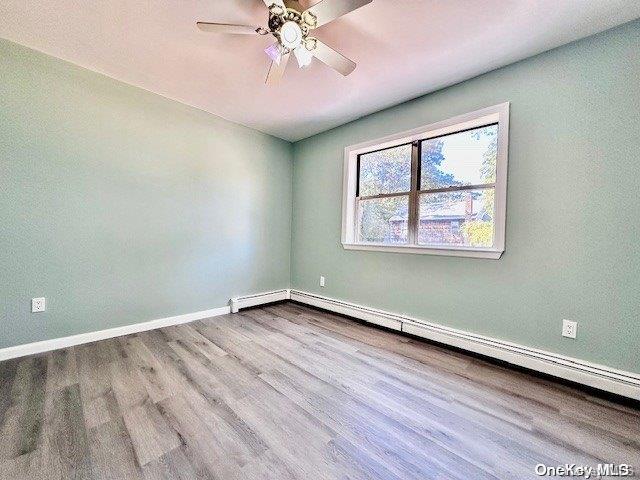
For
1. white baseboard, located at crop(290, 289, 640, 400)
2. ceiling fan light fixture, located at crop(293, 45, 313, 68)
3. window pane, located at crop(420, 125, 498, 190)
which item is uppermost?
ceiling fan light fixture, located at crop(293, 45, 313, 68)

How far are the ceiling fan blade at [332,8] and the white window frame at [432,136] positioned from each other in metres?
1.44

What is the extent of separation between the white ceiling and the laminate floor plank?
94.5 inches

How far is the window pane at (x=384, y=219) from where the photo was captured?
108 inches

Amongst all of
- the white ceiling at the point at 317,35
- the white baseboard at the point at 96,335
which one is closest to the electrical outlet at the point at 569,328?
the white ceiling at the point at 317,35

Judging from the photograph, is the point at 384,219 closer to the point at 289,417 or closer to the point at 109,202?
the point at 289,417

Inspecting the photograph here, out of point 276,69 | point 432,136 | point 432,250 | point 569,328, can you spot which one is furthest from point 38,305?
point 569,328

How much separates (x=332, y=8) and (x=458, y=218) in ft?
6.26

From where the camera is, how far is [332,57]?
1.67 m

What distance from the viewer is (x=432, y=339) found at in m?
2.37

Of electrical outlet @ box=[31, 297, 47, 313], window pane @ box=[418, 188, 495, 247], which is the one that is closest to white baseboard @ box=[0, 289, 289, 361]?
electrical outlet @ box=[31, 297, 47, 313]

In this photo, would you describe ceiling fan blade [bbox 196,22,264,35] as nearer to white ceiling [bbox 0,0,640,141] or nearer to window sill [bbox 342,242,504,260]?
white ceiling [bbox 0,0,640,141]

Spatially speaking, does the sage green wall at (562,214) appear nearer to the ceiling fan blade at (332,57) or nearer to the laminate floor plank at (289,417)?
the laminate floor plank at (289,417)

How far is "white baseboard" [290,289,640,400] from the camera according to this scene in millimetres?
1563

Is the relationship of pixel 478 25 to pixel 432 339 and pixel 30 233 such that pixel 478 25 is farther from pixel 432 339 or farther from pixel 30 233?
pixel 30 233
